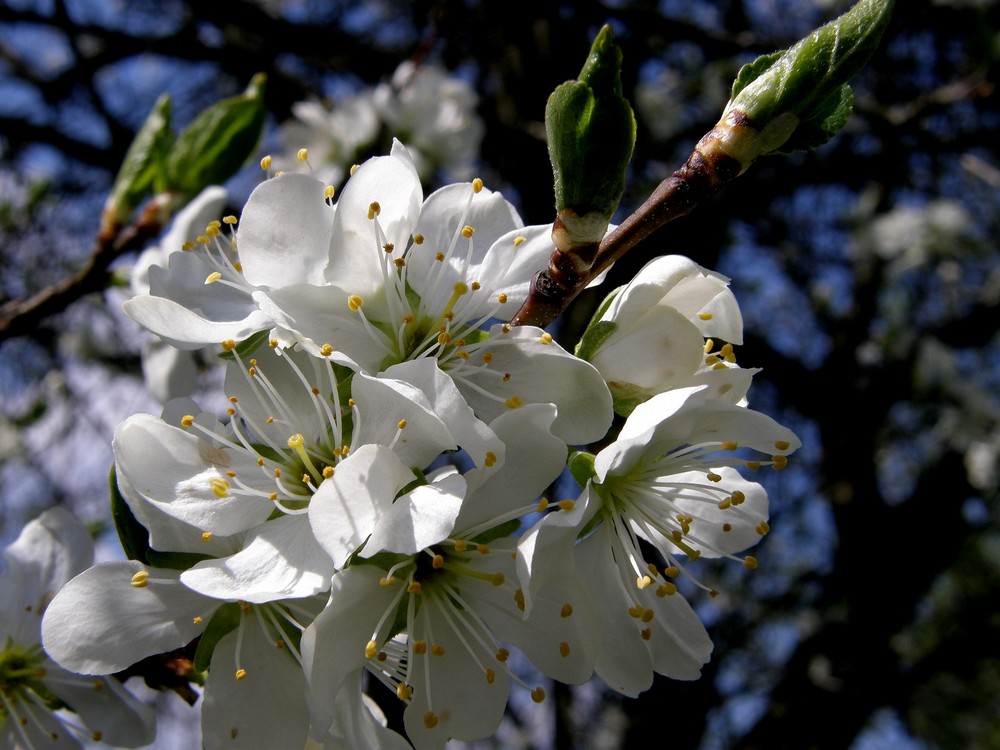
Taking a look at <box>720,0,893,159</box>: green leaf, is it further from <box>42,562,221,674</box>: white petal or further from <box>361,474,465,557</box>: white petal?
<box>42,562,221,674</box>: white petal

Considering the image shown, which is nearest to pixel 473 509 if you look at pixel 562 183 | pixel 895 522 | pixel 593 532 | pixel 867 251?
pixel 593 532

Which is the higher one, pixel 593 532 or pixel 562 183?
pixel 562 183

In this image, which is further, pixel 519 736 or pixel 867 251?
pixel 867 251

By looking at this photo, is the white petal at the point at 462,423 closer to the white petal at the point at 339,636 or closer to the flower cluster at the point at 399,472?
the flower cluster at the point at 399,472

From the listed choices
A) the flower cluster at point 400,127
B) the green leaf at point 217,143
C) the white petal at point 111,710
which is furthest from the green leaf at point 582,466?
the flower cluster at point 400,127

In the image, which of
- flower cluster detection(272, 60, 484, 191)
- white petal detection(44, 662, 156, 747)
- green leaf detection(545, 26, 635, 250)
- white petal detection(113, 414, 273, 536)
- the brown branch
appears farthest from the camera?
flower cluster detection(272, 60, 484, 191)

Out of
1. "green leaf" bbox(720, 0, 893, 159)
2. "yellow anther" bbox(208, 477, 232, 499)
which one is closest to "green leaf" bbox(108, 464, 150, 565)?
"yellow anther" bbox(208, 477, 232, 499)

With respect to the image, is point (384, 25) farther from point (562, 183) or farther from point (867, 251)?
point (562, 183)
